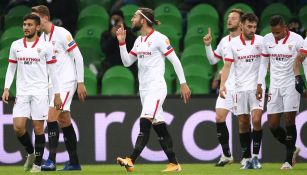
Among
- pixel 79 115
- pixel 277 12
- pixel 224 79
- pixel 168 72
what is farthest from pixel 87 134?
pixel 277 12

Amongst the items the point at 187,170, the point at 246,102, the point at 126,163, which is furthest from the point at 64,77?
the point at 246,102

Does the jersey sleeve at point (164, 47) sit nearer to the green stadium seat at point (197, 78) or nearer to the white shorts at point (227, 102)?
the white shorts at point (227, 102)

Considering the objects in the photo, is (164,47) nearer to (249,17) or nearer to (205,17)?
(249,17)

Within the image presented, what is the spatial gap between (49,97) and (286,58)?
11.5 ft

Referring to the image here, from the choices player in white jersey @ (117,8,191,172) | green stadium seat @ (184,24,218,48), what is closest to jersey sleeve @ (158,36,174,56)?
player in white jersey @ (117,8,191,172)

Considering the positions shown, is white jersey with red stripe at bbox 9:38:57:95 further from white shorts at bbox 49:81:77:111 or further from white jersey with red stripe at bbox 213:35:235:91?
white jersey with red stripe at bbox 213:35:235:91

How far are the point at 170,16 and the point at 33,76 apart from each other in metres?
6.02

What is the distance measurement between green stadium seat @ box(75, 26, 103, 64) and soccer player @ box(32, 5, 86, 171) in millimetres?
4231

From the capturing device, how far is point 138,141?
1455cm

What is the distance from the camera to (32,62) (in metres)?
14.9

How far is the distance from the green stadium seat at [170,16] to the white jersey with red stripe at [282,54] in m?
4.84

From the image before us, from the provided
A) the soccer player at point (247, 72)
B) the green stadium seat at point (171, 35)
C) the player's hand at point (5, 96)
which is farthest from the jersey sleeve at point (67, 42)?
the green stadium seat at point (171, 35)

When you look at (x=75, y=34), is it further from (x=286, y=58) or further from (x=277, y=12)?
(x=286, y=58)

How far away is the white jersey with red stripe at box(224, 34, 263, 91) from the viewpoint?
16.0 m
